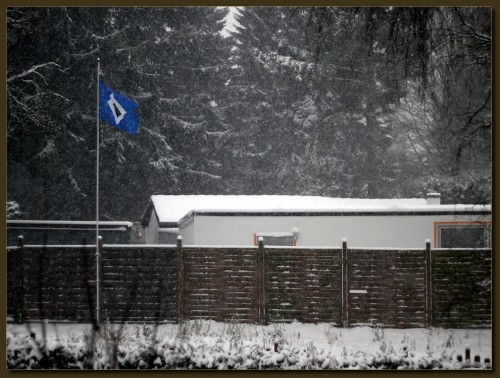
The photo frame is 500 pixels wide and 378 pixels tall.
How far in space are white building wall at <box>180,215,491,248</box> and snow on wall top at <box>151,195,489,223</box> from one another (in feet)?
Result: 0.56

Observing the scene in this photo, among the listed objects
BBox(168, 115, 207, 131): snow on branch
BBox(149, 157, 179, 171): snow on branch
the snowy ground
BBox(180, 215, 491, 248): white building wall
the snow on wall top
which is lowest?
the snowy ground

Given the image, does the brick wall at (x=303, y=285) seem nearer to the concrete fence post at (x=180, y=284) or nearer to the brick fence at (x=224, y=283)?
the brick fence at (x=224, y=283)

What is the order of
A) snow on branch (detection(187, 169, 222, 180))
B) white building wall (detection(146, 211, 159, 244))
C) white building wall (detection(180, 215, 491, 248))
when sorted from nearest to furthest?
white building wall (detection(180, 215, 491, 248)) < white building wall (detection(146, 211, 159, 244)) < snow on branch (detection(187, 169, 222, 180))

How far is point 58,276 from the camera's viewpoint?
35.8ft

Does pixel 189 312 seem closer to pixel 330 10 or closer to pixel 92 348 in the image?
pixel 92 348

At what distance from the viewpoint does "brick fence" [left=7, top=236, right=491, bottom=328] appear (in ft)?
35.5

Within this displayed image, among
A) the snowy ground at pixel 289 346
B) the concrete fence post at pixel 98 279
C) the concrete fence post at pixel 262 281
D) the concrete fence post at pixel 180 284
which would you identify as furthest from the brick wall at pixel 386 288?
the concrete fence post at pixel 98 279

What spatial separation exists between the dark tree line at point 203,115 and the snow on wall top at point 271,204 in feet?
4.48

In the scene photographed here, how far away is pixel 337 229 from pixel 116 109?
4918 millimetres

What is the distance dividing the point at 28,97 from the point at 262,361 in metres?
9.79

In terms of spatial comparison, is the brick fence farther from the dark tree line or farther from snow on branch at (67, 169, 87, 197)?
snow on branch at (67, 169, 87, 197)

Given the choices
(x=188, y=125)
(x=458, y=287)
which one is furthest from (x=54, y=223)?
(x=458, y=287)

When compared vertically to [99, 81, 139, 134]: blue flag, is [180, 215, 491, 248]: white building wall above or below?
below

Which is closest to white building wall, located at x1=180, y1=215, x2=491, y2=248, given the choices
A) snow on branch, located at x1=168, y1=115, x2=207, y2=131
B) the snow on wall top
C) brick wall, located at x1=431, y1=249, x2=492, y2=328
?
the snow on wall top
